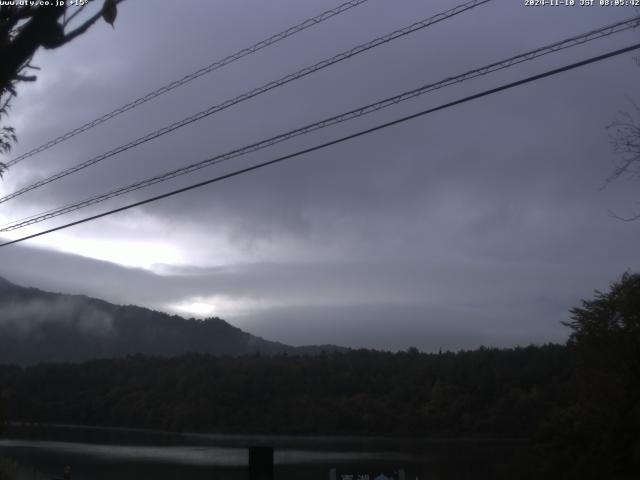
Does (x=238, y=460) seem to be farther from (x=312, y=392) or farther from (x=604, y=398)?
(x=312, y=392)

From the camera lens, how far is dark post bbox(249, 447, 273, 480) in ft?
41.9

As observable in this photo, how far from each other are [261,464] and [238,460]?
2398 inches

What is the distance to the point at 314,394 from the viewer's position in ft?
408

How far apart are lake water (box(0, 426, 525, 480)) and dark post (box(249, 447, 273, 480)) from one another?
20771 millimetres

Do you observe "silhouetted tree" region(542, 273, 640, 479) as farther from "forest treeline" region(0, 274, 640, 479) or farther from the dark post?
"forest treeline" region(0, 274, 640, 479)

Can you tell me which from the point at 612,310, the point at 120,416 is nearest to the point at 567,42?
the point at 612,310

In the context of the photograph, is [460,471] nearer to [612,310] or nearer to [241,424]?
[612,310]

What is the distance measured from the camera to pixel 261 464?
41.9 ft

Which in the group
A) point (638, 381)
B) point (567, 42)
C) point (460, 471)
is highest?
point (567, 42)

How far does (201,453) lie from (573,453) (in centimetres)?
5077

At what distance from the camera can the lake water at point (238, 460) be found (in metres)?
50.3

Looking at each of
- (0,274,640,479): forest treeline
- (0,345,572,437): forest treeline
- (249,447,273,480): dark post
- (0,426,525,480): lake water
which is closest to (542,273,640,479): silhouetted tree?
(0,426,525,480): lake water

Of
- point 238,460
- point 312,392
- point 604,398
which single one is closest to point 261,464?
point 604,398

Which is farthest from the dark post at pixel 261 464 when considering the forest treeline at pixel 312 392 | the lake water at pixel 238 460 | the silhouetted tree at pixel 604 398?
the forest treeline at pixel 312 392
